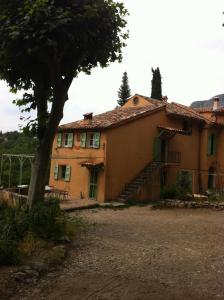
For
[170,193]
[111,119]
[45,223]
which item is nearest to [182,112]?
[111,119]

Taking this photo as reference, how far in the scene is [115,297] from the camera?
277 inches

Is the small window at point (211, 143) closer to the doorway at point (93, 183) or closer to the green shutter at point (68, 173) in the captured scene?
the doorway at point (93, 183)

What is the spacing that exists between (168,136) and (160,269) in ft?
61.8

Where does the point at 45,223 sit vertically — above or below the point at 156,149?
below

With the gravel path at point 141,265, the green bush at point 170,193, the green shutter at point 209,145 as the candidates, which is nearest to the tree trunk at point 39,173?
the gravel path at point 141,265

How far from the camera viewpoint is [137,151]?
83.5 feet

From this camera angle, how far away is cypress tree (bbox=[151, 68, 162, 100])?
41997 millimetres

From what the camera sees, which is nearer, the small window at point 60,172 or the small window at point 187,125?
the small window at point 60,172

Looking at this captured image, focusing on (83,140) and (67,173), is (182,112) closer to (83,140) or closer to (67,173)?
(83,140)

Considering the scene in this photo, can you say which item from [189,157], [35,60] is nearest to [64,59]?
[35,60]

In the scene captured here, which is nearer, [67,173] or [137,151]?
[137,151]

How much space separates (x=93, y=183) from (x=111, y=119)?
4.39 metres

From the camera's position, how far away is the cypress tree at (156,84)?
41997mm

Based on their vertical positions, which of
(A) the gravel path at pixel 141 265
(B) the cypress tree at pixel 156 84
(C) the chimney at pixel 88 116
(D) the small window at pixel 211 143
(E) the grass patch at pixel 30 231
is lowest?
(A) the gravel path at pixel 141 265
